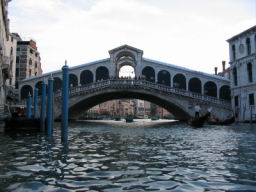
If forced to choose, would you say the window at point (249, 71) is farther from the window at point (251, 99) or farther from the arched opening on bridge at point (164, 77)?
the arched opening on bridge at point (164, 77)

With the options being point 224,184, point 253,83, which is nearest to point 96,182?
point 224,184

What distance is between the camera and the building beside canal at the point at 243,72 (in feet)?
72.5

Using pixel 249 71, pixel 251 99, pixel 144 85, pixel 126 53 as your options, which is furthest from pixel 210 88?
pixel 126 53

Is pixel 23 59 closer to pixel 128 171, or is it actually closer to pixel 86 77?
pixel 86 77

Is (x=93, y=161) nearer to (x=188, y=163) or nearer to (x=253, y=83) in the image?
(x=188, y=163)

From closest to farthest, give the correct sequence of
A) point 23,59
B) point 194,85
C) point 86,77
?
point 194,85
point 86,77
point 23,59

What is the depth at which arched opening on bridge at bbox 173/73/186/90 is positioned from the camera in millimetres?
28438

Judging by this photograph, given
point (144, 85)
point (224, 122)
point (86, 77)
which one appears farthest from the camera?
point (86, 77)

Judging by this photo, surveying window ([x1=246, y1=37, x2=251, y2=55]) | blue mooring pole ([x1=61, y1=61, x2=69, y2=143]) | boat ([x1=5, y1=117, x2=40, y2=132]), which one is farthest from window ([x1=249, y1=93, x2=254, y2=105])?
blue mooring pole ([x1=61, y1=61, x2=69, y2=143])

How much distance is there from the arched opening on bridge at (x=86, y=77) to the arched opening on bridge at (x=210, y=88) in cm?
987

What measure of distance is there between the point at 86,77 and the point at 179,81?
8.08 meters

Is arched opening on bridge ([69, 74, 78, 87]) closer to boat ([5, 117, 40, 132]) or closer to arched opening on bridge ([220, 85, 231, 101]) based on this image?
arched opening on bridge ([220, 85, 231, 101])

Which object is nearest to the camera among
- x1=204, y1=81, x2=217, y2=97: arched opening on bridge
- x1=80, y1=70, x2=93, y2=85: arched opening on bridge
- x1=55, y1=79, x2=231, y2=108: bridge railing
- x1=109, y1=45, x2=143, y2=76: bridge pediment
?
x1=55, y1=79, x2=231, y2=108: bridge railing

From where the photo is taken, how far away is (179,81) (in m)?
28.7
